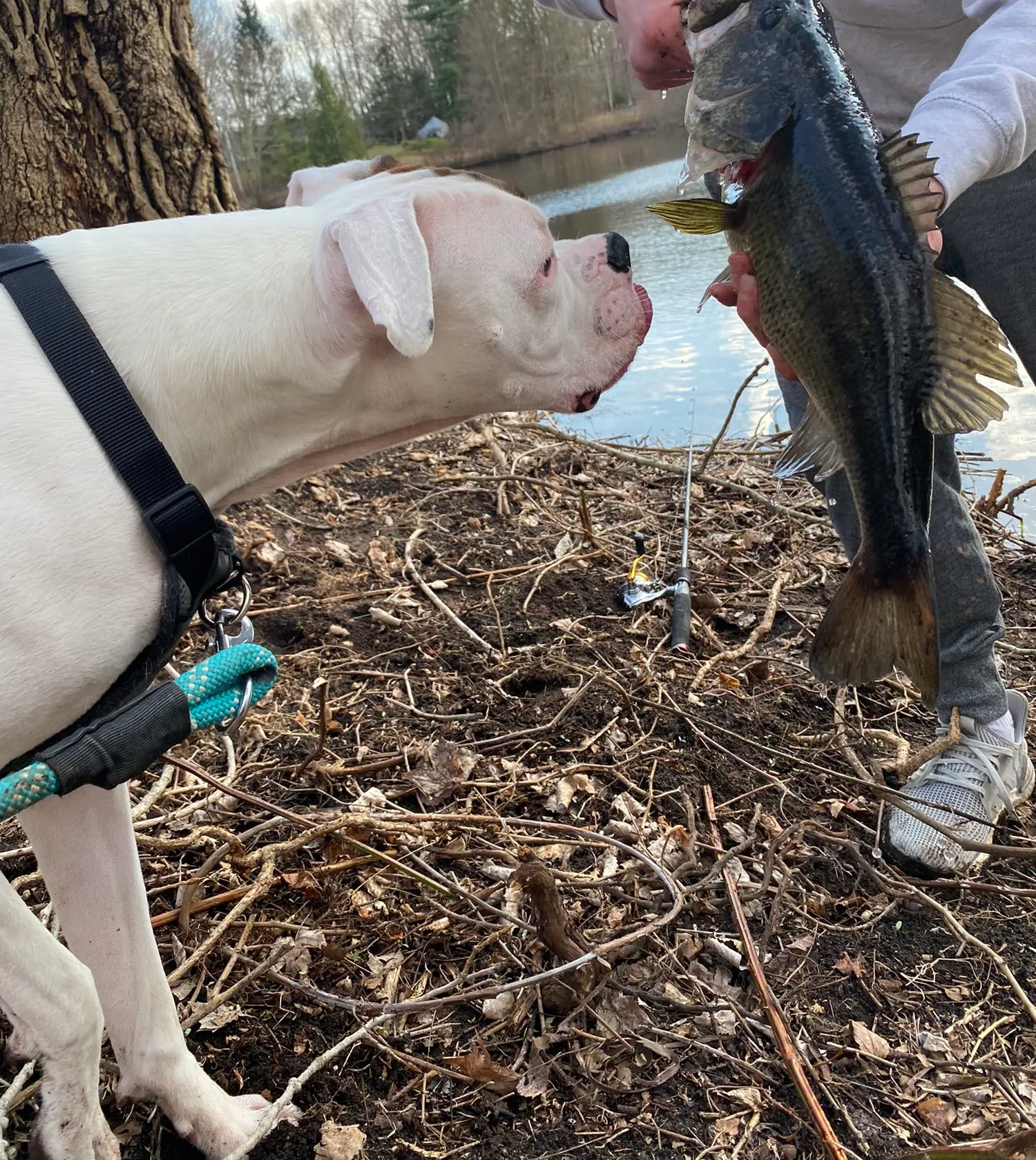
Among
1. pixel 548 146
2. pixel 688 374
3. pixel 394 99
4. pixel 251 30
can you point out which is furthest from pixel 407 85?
pixel 688 374

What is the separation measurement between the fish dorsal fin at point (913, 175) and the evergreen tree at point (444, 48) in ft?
114

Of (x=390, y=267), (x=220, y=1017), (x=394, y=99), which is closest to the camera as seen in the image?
(x=390, y=267)

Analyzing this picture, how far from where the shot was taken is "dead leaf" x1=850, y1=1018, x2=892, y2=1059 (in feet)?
6.34

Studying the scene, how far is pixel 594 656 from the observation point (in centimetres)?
316

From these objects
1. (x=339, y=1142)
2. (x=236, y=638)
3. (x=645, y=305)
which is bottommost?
(x=339, y=1142)

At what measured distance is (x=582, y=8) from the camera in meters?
2.69

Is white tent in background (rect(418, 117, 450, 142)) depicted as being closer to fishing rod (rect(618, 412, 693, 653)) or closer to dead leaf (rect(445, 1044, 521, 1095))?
fishing rod (rect(618, 412, 693, 653))

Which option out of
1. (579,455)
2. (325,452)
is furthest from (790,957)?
(579,455)

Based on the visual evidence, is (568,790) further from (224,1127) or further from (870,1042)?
(224,1127)

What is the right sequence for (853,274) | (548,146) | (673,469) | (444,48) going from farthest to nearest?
(444,48) < (548,146) < (673,469) < (853,274)

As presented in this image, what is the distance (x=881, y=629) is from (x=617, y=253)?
3.42ft

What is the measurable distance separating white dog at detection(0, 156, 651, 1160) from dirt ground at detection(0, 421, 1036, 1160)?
0.89 feet

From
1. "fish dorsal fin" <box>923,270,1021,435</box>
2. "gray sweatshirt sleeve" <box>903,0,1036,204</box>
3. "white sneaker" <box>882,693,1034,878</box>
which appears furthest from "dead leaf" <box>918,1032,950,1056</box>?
"gray sweatshirt sleeve" <box>903,0,1036,204</box>

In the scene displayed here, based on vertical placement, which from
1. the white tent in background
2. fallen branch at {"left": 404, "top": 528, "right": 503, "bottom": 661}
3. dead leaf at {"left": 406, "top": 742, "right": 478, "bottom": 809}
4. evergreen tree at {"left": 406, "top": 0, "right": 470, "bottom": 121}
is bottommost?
the white tent in background
